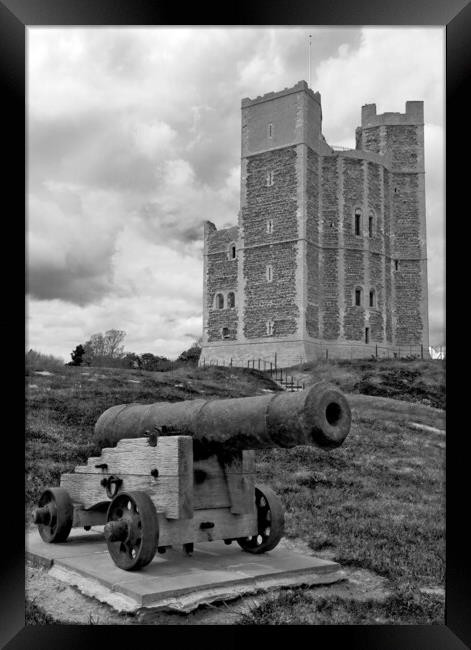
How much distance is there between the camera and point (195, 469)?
5.06 meters

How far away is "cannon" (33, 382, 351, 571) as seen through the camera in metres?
4.20

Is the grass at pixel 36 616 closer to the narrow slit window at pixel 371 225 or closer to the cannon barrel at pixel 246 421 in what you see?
the cannon barrel at pixel 246 421

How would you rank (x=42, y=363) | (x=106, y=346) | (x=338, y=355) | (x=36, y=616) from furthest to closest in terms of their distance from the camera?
(x=338, y=355) → (x=106, y=346) → (x=42, y=363) → (x=36, y=616)

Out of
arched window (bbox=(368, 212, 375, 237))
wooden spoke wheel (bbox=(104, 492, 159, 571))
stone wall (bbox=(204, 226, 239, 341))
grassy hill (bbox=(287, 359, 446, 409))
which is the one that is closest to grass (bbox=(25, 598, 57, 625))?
wooden spoke wheel (bbox=(104, 492, 159, 571))

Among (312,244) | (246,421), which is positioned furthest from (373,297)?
(246,421)

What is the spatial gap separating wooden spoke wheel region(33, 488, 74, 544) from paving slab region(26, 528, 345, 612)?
97 millimetres

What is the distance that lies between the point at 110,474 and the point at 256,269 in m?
25.8

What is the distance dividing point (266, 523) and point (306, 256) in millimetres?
24913

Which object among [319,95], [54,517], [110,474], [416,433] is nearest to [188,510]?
[110,474]

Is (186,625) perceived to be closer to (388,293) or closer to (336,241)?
(336,241)

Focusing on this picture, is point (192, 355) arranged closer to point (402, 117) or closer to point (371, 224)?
point (371, 224)

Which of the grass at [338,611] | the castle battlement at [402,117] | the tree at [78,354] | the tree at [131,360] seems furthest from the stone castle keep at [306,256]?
the grass at [338,611]

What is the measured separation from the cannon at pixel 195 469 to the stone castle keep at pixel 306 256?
23.0 metres
